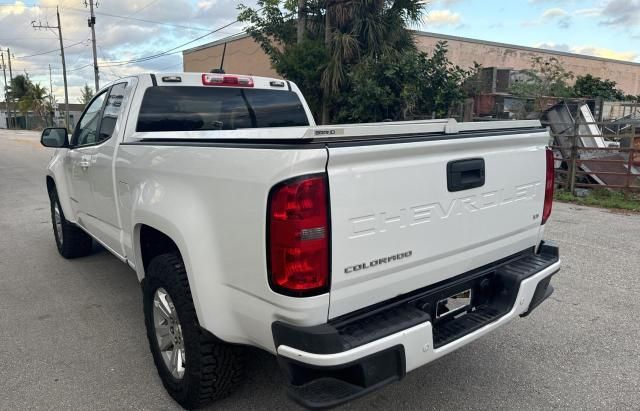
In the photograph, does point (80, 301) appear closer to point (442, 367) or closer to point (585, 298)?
point (442, 367)

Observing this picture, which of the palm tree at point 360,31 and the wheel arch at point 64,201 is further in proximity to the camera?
the palm tree at point 360,31

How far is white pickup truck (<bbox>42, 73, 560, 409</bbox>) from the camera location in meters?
2.02

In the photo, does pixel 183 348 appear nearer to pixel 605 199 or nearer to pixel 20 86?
pixel 605 199

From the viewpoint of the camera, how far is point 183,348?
2.77 metres

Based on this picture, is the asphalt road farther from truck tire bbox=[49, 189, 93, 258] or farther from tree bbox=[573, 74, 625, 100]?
tree bbox=[573, 74, 625, 100]

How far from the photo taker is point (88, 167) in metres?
4.19

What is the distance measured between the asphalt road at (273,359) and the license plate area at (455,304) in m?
0.63

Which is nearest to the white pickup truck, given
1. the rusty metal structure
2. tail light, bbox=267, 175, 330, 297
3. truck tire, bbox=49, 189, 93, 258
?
tail light, bbox=267, 175, 330, 297

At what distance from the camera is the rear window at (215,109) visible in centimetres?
386

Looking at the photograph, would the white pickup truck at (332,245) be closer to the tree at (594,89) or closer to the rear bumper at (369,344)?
the rear bumper at (369,344)

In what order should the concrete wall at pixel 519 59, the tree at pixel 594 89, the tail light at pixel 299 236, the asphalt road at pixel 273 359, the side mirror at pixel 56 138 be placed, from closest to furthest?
the tail light at pixel 299 236 < the asphalt road at pixel 273 359 < the side mirror at pixel 56 138 < the tree at pixel 594 89 < the concrete wall at pixel 519 59

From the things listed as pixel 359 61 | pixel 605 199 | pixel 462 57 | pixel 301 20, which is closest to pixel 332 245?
pixel 605 199

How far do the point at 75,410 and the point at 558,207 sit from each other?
8450 millimetres

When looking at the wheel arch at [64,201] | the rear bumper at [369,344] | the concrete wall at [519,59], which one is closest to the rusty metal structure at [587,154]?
the rear bumper at [369,344]
